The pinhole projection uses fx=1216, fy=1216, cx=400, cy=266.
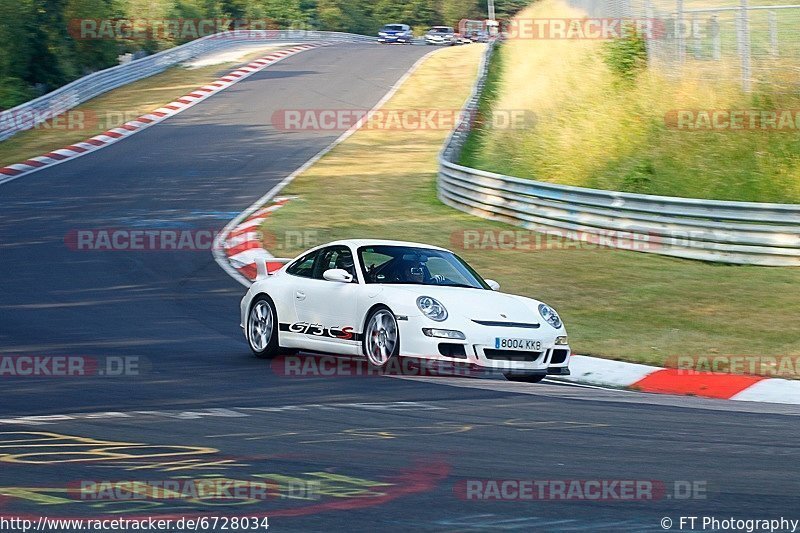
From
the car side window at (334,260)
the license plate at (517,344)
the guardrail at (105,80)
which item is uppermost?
the car side window at (334,260)

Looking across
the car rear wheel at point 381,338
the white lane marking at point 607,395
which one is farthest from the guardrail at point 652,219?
the car rear wheel at point 381,338

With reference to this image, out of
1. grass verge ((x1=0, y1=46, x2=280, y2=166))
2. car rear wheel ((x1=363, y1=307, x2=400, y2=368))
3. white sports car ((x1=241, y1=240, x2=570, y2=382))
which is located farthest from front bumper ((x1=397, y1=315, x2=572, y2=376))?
grass verge ((x1=0, y1=46, x2=280, y2=166))

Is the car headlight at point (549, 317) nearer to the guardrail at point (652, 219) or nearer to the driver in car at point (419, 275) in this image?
the driver in car at point (419, 275)

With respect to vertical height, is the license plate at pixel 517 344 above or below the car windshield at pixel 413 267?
below

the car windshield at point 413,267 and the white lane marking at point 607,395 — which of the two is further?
the car windshield at point 413,267

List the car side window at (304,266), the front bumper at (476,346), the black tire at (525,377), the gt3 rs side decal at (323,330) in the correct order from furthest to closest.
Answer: the car side window at (304,266), the gt3 rs side decal at (323,330), the black tire at (525,377), the front bumper at (476,346)

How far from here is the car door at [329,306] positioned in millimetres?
10805

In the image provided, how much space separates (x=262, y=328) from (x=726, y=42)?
12834 millimetres

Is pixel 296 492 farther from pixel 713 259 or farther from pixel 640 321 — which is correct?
pixel 713 259

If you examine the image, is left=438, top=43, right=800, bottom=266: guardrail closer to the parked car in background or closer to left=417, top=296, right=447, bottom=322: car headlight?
left=417, top=296, right=447, bottom=322: car headlight

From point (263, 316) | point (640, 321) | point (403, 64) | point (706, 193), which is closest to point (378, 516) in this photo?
point (263, 316)

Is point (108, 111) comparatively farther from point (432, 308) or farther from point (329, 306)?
point (432, 308)

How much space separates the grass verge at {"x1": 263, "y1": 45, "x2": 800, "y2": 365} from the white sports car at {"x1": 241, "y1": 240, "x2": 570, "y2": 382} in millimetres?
1525

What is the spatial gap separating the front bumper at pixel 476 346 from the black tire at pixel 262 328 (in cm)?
186
